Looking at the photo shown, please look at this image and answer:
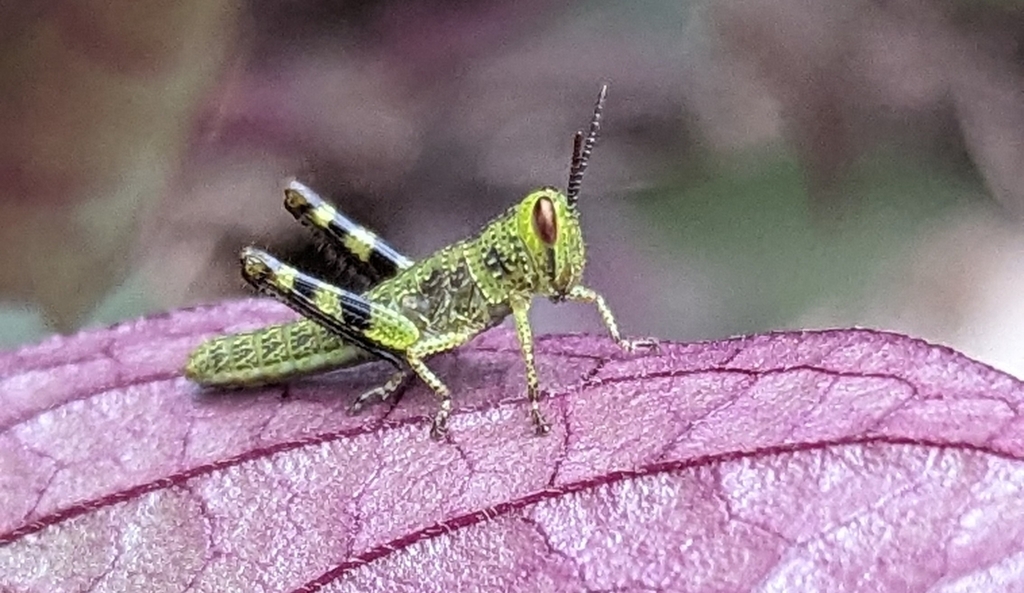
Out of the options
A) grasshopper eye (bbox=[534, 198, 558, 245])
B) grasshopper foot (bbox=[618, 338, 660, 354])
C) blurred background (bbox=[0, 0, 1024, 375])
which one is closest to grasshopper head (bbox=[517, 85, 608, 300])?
grasshopper eye (bbox=[534, 198, 558, 245])

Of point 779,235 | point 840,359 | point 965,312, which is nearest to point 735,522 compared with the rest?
point 840,359

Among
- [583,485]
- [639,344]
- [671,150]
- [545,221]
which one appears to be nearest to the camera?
[583,485]

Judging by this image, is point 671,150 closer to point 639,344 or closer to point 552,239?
point 552,239

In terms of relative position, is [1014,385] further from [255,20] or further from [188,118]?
[255,20]

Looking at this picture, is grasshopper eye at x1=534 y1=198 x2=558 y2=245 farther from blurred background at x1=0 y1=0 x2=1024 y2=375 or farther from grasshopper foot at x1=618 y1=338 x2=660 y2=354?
blurred background at x1=0 y1=0 x2=1024 y2=375

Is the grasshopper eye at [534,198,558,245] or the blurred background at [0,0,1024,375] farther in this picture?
the blurred background at [0,0,1024,375]

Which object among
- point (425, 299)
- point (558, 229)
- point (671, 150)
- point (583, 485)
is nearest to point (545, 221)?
point (558, 229)

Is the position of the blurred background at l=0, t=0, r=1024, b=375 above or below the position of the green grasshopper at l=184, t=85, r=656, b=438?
above

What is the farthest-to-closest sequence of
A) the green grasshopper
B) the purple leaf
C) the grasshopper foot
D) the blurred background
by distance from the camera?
the blurred background, the green grasshopper, the grasshopper foot, the purple leaf
